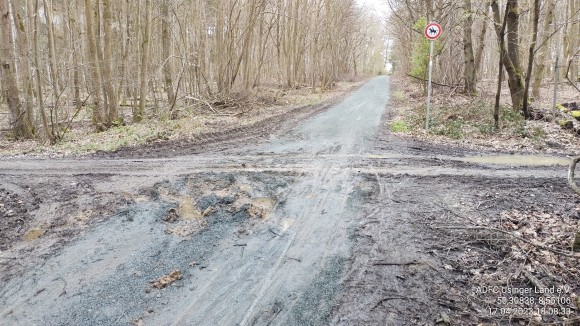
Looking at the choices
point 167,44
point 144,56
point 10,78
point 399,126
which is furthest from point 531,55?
point 10,78

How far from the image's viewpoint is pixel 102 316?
3.54 m

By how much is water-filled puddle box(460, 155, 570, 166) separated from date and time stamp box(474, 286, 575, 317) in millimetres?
5465

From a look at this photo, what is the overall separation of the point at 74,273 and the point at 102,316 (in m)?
1.00

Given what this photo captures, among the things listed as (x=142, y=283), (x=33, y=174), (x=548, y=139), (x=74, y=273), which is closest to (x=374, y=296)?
(x=142, y=283)

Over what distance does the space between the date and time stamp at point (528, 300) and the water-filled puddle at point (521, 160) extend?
5.46 metres

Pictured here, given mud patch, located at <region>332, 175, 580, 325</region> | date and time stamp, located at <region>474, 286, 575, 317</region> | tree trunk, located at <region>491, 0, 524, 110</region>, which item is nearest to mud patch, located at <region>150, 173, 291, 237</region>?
mud patch, located at <region>332, 175, 580, 325</region>

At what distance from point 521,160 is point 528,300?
6211mm

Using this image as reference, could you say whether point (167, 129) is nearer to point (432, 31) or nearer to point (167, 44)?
point (167, 44)

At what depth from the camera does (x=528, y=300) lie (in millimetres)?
3658

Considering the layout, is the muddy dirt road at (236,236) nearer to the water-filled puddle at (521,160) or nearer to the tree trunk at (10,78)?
the water-filled puddle at (521,160)

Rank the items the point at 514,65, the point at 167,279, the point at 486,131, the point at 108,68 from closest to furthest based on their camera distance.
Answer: the point at 167,279 < the point at 486,131 < the point at 514,65 < the point at 108,68

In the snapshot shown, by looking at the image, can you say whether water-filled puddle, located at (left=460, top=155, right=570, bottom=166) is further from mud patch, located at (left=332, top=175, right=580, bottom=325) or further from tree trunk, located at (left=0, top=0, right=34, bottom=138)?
tree trunk, located at (left=0, top=0, right=34, bottom=138)

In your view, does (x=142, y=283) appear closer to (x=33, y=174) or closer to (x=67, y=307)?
(x=67, y=307)

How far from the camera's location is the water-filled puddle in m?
8.56
